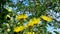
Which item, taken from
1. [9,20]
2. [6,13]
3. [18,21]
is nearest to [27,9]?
[6,13]

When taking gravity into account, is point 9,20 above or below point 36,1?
below

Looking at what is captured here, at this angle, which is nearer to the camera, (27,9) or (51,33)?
(51,33)

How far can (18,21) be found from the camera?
1335 millimetres

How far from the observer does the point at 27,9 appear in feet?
5.72

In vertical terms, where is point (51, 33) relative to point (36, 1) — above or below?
below

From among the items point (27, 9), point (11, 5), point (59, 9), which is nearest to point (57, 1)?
point (59, 9)

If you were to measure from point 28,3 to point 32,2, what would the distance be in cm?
5

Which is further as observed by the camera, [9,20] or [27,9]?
[27,9]

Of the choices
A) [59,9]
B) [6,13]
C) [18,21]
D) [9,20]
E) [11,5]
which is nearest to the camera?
[18,21]

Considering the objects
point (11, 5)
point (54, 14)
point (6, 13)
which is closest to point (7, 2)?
point (11, 5)

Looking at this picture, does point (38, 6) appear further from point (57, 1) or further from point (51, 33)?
point (51, 33)

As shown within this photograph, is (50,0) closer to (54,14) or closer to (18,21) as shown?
(54,14)

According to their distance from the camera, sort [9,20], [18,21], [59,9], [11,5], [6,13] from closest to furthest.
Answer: [18,21], [9,20], [6,13], [11,5], [59,9]

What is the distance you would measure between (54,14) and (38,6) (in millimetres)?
260
